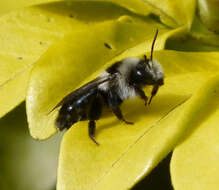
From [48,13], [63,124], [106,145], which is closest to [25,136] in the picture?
[48,13]

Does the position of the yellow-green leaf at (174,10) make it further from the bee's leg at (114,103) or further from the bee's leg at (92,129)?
the bee's leg at (92,129)

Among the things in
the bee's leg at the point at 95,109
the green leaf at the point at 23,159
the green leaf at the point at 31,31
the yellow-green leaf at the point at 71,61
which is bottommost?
the green leaf at the point at 23,159

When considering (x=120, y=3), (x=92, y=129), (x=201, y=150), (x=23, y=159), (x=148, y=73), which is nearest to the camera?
(x=201, y=150)

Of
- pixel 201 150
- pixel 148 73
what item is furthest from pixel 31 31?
pixel 201 150

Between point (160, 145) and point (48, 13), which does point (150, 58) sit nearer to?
point (160, 145)

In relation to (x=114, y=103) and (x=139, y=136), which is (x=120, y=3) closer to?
(x=114, y=103)

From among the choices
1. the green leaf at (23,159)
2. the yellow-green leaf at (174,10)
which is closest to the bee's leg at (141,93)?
the yellow-green leaf at (174,10)

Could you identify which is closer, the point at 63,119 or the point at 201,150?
the point at 201,150
